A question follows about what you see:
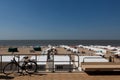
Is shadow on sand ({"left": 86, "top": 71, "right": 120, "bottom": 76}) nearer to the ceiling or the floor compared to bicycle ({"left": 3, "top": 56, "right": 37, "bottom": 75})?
nearer to the floor

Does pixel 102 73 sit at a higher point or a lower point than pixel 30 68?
lower

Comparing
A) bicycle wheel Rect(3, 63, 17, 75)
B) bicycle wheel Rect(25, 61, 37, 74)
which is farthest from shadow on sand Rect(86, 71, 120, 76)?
bicycle wheel Rect(3, 63, 17, 75)

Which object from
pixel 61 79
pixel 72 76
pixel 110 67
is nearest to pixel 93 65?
pixel 110 67

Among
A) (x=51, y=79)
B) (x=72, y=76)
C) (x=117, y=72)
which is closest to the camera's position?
(x=51, y=79)

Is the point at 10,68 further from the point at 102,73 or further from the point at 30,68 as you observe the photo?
the point at 102,73

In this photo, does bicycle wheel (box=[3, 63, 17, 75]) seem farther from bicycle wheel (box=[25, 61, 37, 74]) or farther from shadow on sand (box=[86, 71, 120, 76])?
Answer: shadow on sand (box=[86, 71, 120, 76])

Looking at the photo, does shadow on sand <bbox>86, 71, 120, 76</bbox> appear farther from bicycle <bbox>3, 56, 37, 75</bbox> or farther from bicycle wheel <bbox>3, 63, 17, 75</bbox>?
bicycle wheel <bbox>3, 63, 17, 75</bbox>

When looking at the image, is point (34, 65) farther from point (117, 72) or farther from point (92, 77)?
point (117, 72)

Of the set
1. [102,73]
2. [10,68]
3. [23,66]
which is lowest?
[102,73]

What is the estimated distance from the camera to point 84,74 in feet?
35.8

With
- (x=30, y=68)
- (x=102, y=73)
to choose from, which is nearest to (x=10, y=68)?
(x=30, y=68)

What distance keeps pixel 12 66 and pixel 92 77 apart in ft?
12.2

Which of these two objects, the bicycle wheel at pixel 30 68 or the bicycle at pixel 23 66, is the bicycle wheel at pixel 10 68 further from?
the bicycle wheel at pixel 30 68

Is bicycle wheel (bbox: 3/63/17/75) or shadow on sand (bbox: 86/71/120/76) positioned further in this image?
bicycle wheel (bbox: 3/63/17/75)
